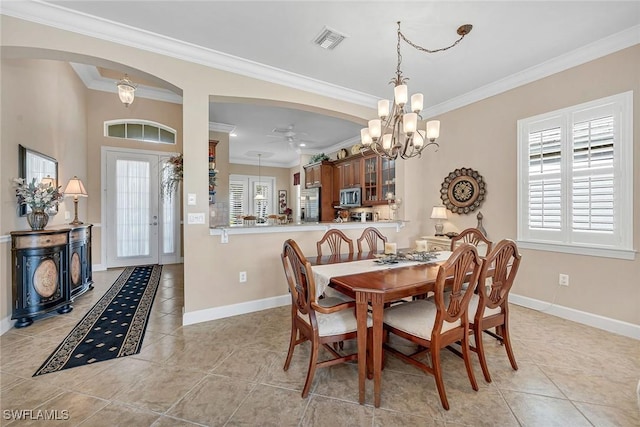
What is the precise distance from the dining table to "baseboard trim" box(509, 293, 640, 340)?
1.94 meters

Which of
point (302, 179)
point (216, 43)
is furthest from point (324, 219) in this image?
point (216, 43)

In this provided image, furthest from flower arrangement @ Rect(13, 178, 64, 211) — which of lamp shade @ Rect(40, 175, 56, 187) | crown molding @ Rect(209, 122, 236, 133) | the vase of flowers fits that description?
crown molding @ Rect(209, 122, 236, 133)

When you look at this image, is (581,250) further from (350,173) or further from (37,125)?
(37,125)

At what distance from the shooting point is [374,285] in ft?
6.02

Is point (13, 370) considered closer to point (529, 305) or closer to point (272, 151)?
point (529, 305)

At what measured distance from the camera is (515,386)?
196 cm

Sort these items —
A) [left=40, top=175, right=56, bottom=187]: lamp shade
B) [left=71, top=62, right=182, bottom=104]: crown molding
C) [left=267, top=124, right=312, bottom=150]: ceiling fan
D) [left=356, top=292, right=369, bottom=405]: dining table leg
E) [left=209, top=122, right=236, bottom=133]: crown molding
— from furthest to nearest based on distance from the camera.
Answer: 1. [left=267, top=124, right=312, bottom=150]: ceiling fan
2. [left=209, top=122, right=236, bottom=133]: crown molding
3. [left=71, top=62, right=182, bottom=104]: crown molding
4. [left=40, top=175, right=56, bottom=187]: lamp shade
5. [left=356, top=292, right=369, bottom=405]: dining table leg

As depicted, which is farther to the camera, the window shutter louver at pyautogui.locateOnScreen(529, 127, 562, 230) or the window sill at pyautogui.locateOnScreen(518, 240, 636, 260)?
the window shutter louver at pyautogui.locateOnScreen(529, 127, 562, 230)

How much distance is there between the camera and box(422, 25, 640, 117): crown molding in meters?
2.72

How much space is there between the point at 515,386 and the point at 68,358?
3487mm

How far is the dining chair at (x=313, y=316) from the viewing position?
1818mm

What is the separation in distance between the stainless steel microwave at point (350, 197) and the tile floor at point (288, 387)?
3804 mm

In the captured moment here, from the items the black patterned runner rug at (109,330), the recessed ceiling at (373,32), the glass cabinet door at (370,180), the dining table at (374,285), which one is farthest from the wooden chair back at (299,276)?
the glass cabinet door at (370,180)

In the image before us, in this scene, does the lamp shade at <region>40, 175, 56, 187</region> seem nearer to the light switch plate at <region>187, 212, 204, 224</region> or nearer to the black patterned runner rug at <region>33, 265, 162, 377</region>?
the black patterned runner rug at <region>33, 265, 162, 377</region>
